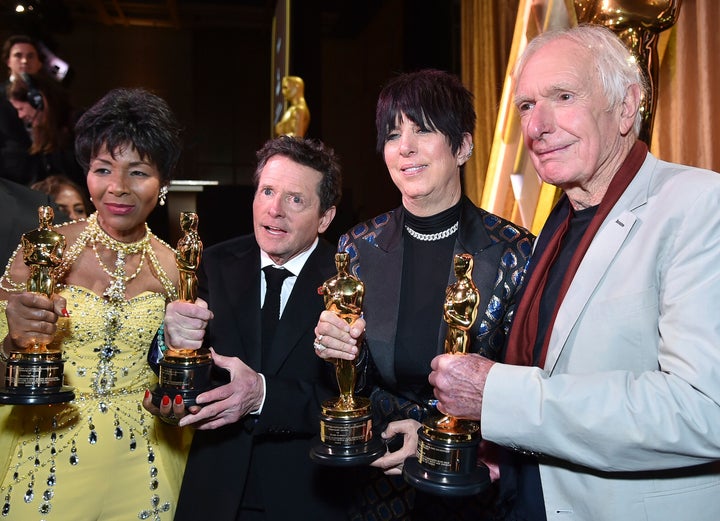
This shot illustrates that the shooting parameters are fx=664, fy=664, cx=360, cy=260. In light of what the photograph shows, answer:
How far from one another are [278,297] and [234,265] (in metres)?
0.19

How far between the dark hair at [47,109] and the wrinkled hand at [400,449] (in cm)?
372

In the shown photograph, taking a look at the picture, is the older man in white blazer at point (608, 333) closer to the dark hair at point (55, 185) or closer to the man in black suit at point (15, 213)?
the man in black suit at point (15, 213)

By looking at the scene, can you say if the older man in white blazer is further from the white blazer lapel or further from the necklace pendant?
the necklace pendant

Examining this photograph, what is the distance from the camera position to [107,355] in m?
2.04

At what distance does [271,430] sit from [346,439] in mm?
418

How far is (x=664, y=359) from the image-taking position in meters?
1.27

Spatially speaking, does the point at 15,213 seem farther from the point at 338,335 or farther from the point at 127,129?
the point at 338,335

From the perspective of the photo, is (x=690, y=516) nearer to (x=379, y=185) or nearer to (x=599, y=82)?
(x=599, y=82)

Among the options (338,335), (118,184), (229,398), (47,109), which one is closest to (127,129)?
(118,184)

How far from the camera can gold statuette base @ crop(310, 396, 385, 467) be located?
1.54 meters

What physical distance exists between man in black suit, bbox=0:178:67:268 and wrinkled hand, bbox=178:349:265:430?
86 centimetres

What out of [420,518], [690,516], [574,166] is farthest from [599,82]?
[420,518]

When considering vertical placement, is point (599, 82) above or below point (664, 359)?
above

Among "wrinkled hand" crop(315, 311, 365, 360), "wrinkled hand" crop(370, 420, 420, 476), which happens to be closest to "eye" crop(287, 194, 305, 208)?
"wrinkled hand" crop(315, 311, 365, 360)
